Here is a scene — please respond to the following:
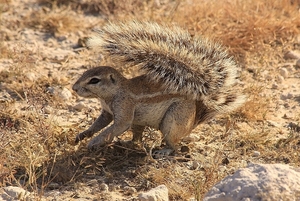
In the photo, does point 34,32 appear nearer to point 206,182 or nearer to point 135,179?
point 135,179

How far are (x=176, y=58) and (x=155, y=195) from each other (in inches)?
62.8

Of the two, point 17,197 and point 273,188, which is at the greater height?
point 273,188

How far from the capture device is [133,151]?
6.64 m

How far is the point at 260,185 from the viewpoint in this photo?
185 inches

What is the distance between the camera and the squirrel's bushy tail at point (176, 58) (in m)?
6.37

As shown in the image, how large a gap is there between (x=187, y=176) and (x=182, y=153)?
573 millimetres

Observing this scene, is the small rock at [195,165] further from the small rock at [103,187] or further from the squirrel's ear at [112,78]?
the squirrel's ear at [112,78]

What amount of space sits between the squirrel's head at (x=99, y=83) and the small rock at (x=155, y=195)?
1.32 meters

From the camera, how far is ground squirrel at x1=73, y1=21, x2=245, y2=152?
20.9ft

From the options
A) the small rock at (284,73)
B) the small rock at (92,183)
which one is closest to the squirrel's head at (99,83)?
the small rock at (92,183)

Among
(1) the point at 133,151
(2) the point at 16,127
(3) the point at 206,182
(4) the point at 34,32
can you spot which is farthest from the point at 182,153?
(4) the point at 34,32

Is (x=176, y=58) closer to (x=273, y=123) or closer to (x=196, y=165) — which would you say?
(x=196, y=165)

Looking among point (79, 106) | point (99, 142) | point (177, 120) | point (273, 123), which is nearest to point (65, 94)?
point (79, 106)

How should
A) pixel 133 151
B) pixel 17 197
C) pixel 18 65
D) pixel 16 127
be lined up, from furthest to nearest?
1. pixel 18 65
2. pixel 16 127
3. pixel 133 151
4. pixel 17 197
